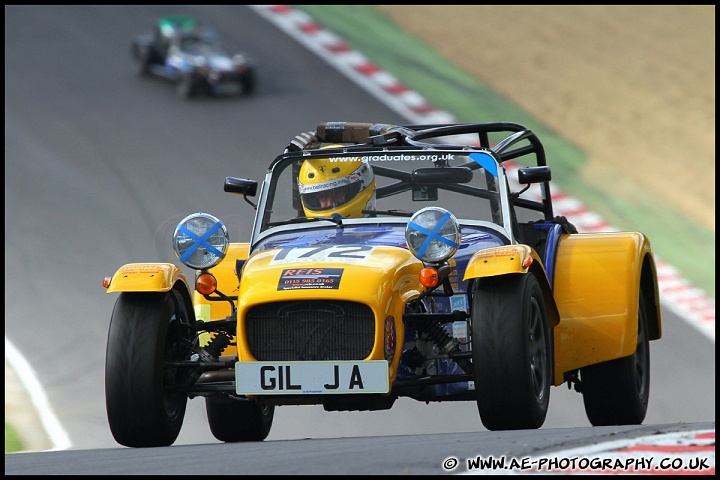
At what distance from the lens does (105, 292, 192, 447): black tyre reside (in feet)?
24.7

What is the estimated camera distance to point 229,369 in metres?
7.85

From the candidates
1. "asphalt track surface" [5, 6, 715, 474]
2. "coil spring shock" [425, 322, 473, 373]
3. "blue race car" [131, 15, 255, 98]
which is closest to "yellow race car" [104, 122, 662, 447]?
"coil spring shock" [425, 322, 473, 373]

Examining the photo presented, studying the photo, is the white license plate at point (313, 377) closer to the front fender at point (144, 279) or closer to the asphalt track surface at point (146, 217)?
the asphalt track surface at point (146, 217)

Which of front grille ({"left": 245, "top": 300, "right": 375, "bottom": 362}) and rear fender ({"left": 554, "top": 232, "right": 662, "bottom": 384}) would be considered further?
rear fender ({"left": 554, "top": 232, "right": 662, "bottom": 384})

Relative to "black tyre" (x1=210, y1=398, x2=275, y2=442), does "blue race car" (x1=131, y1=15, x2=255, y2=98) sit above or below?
above

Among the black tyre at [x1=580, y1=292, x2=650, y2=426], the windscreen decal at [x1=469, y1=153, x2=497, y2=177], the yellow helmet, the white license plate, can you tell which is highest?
the windscreen decal at [x1=469, y1=153, x2=497, y2=177]

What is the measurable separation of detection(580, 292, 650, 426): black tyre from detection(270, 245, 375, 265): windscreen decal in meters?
2.12

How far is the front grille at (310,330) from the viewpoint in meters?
7.31

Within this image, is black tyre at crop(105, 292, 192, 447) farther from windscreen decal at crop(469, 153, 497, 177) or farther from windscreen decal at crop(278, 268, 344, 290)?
windscreen decal at crop(469, 153, 497, 177)

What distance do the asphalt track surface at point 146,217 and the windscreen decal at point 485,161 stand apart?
181cm

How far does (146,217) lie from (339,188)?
799cm

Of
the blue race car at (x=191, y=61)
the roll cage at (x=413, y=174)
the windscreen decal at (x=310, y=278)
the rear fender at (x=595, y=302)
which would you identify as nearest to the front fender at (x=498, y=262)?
the windscreen decal at (x=310, y=278)

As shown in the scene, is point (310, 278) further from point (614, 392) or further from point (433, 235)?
point (614, 392)

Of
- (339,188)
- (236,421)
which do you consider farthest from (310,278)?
(236,421)
